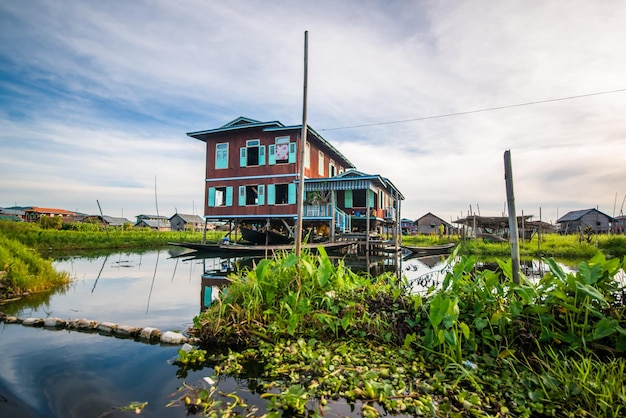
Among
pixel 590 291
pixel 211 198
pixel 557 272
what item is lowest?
pixel 590 291

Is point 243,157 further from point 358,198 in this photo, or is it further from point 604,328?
point 604,328

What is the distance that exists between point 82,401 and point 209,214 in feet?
52.0

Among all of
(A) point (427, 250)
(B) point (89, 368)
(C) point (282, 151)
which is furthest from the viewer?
(A) point (427, 250)

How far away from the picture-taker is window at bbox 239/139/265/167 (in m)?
16.9

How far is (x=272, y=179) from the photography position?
1659 cm

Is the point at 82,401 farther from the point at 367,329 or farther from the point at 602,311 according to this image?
the point at 602,311

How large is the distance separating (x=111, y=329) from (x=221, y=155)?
48.0 feet

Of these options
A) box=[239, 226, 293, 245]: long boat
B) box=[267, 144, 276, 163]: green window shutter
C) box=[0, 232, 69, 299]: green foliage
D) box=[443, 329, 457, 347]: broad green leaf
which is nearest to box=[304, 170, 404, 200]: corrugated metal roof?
box=[267, 144, 276, 163]: green window shutter

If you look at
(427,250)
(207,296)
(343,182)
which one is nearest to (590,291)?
(207,296)

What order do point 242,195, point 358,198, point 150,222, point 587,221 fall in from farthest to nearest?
point 150,222 → point 587,221 → point 358,198 → point 242,195

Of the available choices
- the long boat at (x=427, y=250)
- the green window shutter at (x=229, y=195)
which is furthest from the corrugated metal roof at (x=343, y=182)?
the long boat at (x=427, y=250)

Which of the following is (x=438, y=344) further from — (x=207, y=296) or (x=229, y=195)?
(x=229, y=195)

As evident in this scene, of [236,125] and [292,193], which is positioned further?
[236,125]

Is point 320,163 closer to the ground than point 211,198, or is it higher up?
higher up
